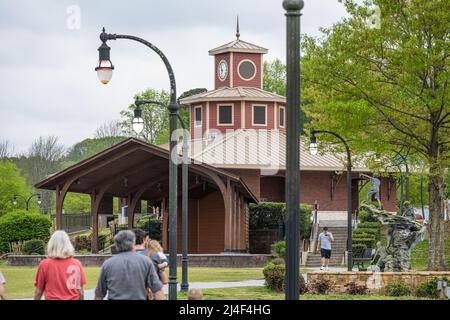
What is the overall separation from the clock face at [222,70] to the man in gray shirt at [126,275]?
5207cm

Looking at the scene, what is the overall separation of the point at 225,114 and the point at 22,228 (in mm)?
15046

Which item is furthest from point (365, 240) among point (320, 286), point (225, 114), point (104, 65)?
point (104, 65)

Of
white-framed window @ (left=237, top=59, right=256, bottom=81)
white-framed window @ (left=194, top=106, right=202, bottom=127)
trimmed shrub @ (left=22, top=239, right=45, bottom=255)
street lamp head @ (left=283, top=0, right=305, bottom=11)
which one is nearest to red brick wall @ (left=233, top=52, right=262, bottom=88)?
white-framed window @ (left=237, top=59, right=256, bottom=81)

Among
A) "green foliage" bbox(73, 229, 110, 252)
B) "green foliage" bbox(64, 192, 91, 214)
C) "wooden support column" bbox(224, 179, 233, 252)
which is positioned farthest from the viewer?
"green foliage" bbox(64, 192, 91, 214)

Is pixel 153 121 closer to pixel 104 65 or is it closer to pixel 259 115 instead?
pixel 259 115

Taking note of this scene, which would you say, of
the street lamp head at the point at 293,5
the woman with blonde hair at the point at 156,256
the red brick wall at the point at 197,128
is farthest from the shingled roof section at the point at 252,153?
the street lamp head at the point at 293,5

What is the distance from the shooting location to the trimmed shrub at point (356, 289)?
27422 mm

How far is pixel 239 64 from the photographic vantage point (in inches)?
2496

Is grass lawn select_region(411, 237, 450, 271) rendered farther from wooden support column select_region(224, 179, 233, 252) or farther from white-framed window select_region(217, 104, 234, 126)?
white-framed window select_region(217, 104, 234, 126)

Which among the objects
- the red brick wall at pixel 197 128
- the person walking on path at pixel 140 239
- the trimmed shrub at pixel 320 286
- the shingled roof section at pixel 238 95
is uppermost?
the shingled roof section at pixel 238 95

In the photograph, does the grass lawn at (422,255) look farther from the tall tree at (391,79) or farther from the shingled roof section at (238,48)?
the shingled roof section at (238,48)

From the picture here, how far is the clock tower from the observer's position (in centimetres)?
6325

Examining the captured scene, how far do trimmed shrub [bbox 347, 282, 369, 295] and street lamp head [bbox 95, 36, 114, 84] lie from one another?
35.3ft
